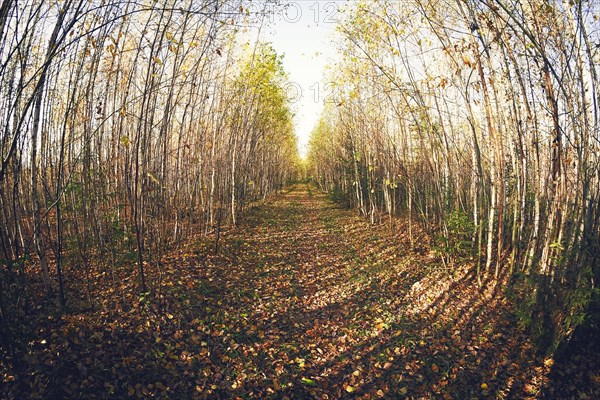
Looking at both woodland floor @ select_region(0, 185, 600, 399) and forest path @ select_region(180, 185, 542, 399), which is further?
forest path @ select_region(180, 185, 542, 399)

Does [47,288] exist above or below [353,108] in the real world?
below

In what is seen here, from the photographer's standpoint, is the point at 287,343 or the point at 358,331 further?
the point at 358,331

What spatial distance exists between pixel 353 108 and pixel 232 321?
10699 millimetres

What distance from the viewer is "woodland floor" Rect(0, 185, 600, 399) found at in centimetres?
362

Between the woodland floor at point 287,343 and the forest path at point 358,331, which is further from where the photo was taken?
the forest path at point 358,331

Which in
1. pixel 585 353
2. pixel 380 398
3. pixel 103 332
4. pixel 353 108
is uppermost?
pixel 353 108

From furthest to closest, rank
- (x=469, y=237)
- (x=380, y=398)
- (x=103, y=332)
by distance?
(x=469, y=237)
(x=103, y=332)
(x=380, y=398)

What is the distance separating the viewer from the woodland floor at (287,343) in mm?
3623

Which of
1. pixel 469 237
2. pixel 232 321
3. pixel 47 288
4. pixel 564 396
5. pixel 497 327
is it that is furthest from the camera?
pixel 469 237

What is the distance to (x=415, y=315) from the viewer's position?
18.3 ft

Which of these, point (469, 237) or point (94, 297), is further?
point (469, 237)

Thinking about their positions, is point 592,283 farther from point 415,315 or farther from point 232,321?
point 232,321

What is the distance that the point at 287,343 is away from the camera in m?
4.86

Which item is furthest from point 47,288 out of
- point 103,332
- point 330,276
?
point 330,276
